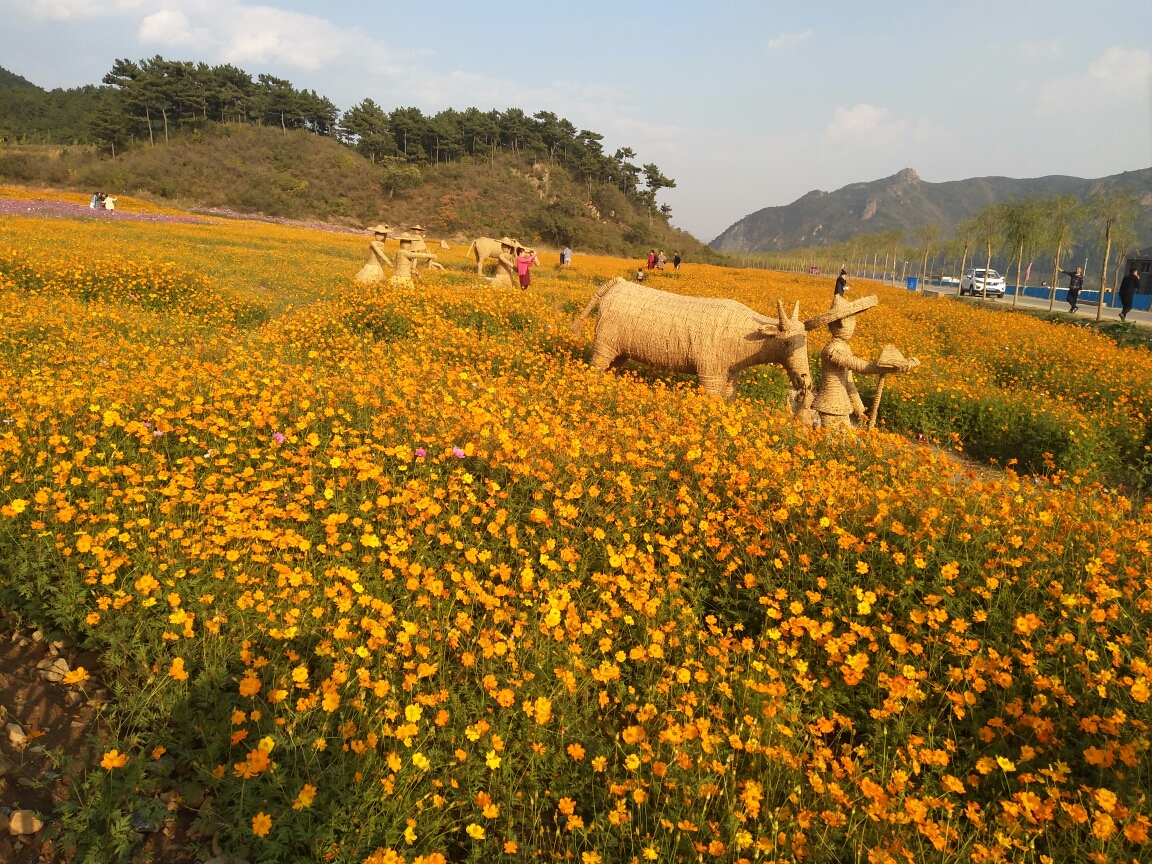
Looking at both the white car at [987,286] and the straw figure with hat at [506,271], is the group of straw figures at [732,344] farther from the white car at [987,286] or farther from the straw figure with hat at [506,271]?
the white car at [987,286]

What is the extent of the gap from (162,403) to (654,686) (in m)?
4.52

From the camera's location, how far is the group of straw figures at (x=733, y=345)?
6770 millimetres

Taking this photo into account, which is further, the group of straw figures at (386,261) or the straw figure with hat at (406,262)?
the straw figure with hat at (406,262)

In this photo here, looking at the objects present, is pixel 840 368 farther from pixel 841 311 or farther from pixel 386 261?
pixel 386 261

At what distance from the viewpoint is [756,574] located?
4.17 metres

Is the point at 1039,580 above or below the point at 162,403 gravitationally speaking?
below

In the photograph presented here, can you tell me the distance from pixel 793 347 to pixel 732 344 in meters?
0.74

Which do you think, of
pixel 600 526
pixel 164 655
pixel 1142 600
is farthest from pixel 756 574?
pixel 164 655

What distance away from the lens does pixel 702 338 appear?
7656 mm

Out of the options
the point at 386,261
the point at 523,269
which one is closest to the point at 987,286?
the point at 523,269

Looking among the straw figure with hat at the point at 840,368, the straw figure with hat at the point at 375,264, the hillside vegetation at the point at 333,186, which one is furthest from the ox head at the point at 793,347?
the hillside vegetation at the point at 333,186

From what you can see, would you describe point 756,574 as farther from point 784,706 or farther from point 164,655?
point 164,655

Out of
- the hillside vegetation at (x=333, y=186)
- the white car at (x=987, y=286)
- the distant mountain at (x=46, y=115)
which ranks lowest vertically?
the white car at (x=987, y=286)

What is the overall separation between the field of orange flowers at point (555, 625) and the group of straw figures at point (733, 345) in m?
0.97
